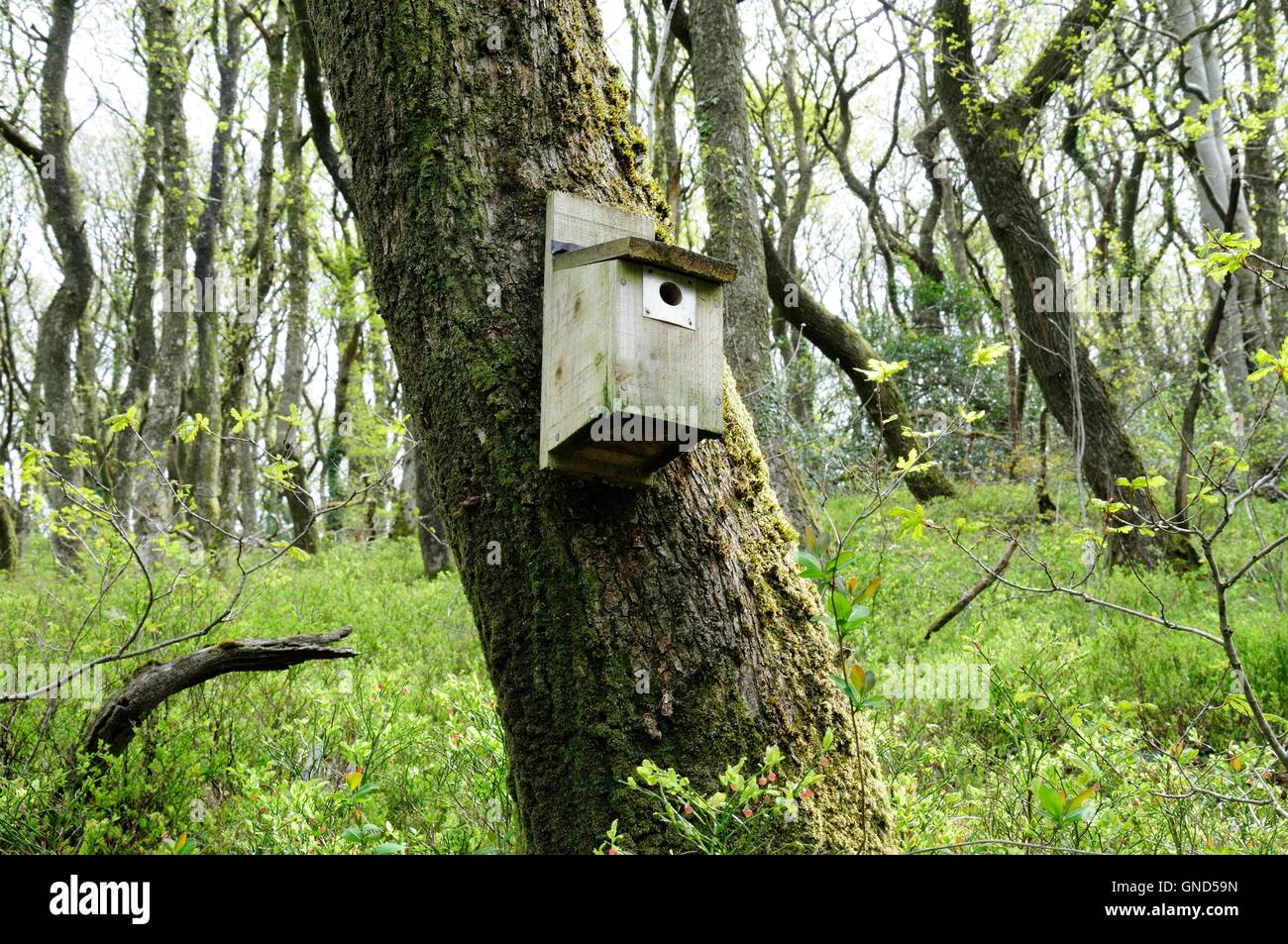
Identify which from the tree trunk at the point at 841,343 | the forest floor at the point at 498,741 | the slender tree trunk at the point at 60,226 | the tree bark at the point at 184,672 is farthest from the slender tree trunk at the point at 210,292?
the tree bark at the point at 184,672

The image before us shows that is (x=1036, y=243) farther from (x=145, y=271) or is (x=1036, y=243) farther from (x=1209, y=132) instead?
(x=145, y=271)

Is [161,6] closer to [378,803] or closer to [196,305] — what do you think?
[196,305]

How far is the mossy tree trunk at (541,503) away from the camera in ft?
6.65

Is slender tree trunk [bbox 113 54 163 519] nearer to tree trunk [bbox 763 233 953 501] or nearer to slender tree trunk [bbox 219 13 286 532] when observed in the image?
slender tree trunk [bbox 219 13 286 532]

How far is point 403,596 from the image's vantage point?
7930mm

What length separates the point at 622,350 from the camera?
1.96 m

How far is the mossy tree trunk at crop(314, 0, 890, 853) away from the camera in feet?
6.65

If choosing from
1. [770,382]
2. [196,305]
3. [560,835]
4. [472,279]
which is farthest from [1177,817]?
[196,305]

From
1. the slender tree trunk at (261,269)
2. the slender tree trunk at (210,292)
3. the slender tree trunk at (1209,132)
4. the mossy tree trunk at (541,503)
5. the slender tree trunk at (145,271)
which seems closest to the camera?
the mossy tree trunk at (541,503)

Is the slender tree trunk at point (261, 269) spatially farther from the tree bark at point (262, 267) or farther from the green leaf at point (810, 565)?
the green leaf at point (810, 565)

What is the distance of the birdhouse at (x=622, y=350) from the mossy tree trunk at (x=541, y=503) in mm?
83

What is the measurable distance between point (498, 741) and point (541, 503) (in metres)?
1.30

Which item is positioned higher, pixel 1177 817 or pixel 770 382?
pixel 770 382
